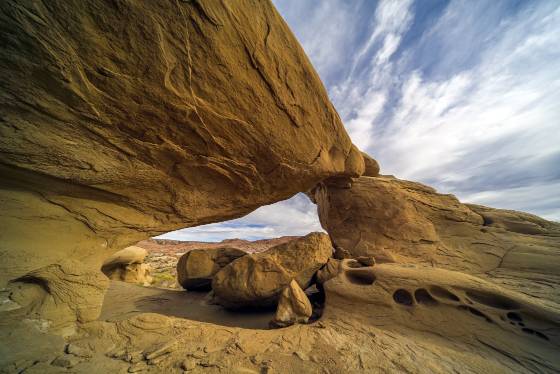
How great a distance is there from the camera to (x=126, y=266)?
905 centimetres

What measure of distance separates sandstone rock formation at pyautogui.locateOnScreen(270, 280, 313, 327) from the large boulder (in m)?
0.88

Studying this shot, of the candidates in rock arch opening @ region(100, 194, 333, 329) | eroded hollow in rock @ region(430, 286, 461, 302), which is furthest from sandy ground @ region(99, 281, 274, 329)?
eroded hollow in rock @ region(430, 286, 461, 302)

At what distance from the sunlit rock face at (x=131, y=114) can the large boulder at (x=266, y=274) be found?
1.94m

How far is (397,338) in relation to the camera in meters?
3.48

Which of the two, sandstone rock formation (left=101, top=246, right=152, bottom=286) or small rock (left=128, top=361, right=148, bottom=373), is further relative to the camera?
sandstone rock formation (left=101, top=246, right=152, bottom=286)

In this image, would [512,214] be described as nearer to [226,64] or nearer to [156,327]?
[226,64]

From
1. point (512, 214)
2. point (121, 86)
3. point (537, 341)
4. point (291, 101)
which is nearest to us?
point (121, 86)

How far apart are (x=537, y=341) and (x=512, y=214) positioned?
763 centimetres

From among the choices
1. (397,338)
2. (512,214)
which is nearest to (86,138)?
(397,338)

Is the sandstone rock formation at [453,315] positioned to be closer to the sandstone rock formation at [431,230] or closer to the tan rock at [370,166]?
the sandstone rock formation at [431,230]

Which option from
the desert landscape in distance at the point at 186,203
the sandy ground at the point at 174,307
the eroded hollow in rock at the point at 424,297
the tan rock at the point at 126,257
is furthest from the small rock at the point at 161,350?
the tan rock at the point at 126,257

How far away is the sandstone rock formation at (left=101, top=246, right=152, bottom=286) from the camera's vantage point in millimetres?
8391

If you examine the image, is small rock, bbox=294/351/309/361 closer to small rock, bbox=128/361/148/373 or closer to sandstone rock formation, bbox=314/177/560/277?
small rock, bbox=128/361/148/373

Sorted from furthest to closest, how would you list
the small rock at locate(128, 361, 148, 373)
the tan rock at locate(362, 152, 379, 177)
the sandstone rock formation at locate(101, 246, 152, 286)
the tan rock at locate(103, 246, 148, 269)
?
the tan rock at locate(362, 152, 379, 177)
the sandstone rock formation at locate(101, 246, 152, 286)
the tan rock at locate(103, 246, 148, 269)
the small rock at locate(128, 361, 148, 373)
